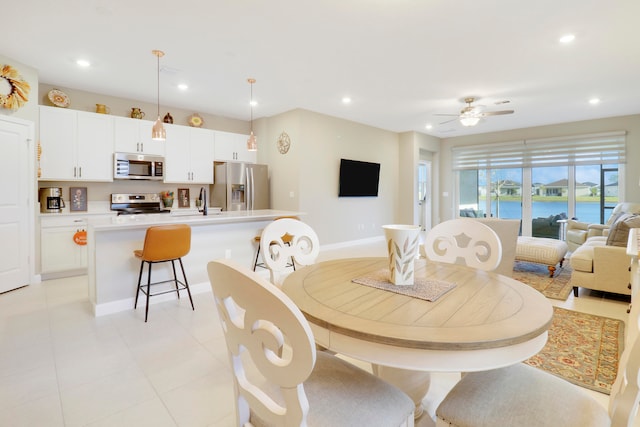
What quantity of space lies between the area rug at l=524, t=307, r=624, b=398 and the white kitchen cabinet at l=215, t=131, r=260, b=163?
17.9ft

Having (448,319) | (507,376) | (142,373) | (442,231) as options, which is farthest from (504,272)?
(142,373)

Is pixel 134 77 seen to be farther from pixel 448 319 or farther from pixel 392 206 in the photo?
pixel 392 206

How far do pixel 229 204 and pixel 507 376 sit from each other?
17.2 ft

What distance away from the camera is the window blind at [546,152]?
6.38m

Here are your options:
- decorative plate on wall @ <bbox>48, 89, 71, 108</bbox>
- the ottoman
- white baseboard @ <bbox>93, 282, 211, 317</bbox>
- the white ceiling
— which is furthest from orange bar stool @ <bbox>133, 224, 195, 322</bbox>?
the ottoman

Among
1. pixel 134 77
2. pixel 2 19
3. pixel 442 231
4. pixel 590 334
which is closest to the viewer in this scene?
pixel 442 231

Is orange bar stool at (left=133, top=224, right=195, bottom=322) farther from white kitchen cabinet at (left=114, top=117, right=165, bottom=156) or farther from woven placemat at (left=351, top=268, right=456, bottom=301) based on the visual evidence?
white kitchen cabinet at (left=114, top=117, right=165, bottom=156)

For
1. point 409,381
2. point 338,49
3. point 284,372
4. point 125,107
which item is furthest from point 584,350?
point 125,107

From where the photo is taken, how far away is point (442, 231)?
2020mm

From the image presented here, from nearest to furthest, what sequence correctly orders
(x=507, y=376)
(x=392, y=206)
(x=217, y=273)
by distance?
(x=217, y=273) → (x=507, y=376) → (x=392, y=206)

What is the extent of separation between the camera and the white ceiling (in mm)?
2799

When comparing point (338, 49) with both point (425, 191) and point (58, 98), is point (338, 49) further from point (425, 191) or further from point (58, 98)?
point (425, 191)

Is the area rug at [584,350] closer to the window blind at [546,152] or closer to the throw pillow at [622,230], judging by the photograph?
the throw pillow at [622,230]

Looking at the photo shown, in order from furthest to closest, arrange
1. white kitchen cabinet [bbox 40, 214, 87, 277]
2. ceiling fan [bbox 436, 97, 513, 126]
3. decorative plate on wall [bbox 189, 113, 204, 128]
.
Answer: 1. decorative plate on wall [bbox 189, 113, 204, 128]
2. ceiling fan [bbox 436, 97, 513, 126]
3. white kitchen cabinet [bbox 40, 214, 87, 277]
